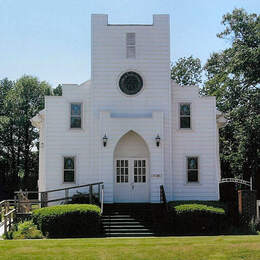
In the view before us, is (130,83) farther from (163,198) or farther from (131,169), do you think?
(163,198)

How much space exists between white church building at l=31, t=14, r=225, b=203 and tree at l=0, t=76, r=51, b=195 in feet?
81.3

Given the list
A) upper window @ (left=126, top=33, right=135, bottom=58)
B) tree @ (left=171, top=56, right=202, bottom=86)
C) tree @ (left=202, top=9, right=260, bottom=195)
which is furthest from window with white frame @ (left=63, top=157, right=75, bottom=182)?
tree @ (left=171, top=56, right=202, bottom=86)

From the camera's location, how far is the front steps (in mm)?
17453

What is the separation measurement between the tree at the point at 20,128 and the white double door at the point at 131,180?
84.6 ft

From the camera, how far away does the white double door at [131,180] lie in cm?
2220

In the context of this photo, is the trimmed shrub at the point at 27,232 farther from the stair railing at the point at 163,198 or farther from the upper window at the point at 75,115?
the upper window at the point at 75,115

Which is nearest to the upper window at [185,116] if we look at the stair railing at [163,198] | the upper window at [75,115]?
the stair railing at [163,198]

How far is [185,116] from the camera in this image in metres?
23.4

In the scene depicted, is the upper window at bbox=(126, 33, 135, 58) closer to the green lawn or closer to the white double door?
the white double door

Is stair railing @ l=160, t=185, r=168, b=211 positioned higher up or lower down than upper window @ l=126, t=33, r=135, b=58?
lower down

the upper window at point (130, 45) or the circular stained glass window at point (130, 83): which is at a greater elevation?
the upper window at point (130, 45)

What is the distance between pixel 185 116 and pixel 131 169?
395cm

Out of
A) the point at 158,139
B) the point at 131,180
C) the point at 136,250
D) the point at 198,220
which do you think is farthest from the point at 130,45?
the point at 136,250

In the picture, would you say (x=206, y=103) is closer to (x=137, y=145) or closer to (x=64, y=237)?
(x=137, y=145)
